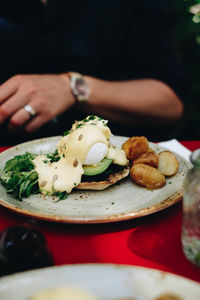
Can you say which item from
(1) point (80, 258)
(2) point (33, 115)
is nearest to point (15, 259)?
(1) point (80, 258)

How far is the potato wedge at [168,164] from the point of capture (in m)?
1.37

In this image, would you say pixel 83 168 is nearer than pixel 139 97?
Yes

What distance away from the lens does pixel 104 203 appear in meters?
1.22

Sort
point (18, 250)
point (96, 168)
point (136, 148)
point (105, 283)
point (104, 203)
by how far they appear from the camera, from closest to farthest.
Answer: point (105, 283) → point (18, 250) → point (104, 203) → point (96, 168) → point (136, 148)

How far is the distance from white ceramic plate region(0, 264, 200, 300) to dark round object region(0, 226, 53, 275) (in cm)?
21

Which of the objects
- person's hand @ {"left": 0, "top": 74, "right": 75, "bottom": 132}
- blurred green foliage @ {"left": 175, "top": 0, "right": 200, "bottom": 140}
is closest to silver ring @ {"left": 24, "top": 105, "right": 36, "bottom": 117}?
person's hand @ {"left": 0, "top": 74, "right": 75, "bottom": 132}

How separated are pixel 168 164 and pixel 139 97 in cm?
114

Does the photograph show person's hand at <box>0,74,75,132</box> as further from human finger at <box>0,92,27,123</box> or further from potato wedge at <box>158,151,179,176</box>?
potato wedge at <box>158,151,179,176</box>

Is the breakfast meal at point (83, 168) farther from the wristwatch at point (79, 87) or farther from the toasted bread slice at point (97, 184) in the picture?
the wristwatch at point (79, 87)

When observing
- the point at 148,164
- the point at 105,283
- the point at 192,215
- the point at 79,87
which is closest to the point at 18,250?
the point at 105,283

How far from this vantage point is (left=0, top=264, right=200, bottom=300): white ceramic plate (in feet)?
1.81

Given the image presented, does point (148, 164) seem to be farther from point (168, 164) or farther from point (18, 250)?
point (18, 250)

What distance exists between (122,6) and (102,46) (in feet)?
1.08

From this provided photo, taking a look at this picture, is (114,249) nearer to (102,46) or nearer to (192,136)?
(102,46)
